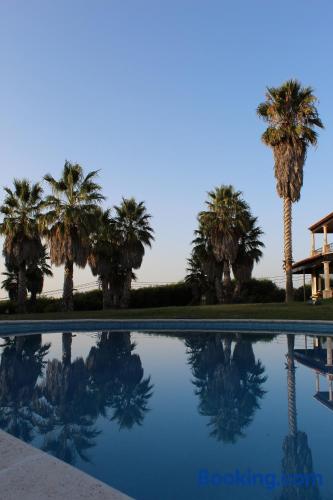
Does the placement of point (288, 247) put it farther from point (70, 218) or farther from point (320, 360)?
point (320, 360)

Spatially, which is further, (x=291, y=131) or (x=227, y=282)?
(x=227, y=282)

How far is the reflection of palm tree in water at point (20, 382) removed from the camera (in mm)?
6328

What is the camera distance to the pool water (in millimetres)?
4395

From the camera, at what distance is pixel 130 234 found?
33031mm

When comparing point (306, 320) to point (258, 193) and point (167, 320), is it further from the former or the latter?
point (258, 193)

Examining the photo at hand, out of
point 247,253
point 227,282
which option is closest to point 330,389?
point 227,282

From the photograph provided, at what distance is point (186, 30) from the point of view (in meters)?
20.0

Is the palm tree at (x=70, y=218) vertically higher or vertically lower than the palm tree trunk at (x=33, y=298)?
higher

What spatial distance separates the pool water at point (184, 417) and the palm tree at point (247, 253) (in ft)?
66.3

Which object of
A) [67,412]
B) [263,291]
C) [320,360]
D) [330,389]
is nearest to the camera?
[67,412]

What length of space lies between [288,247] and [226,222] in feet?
21.0

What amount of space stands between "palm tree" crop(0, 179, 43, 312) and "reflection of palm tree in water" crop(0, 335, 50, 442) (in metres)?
13.1

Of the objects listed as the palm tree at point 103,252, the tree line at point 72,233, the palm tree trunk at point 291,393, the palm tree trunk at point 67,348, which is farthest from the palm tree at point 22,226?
the palm tree trunk at point 291,393

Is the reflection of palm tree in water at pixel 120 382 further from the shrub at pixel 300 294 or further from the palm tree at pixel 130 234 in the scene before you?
the shrub at pixel 300 294
